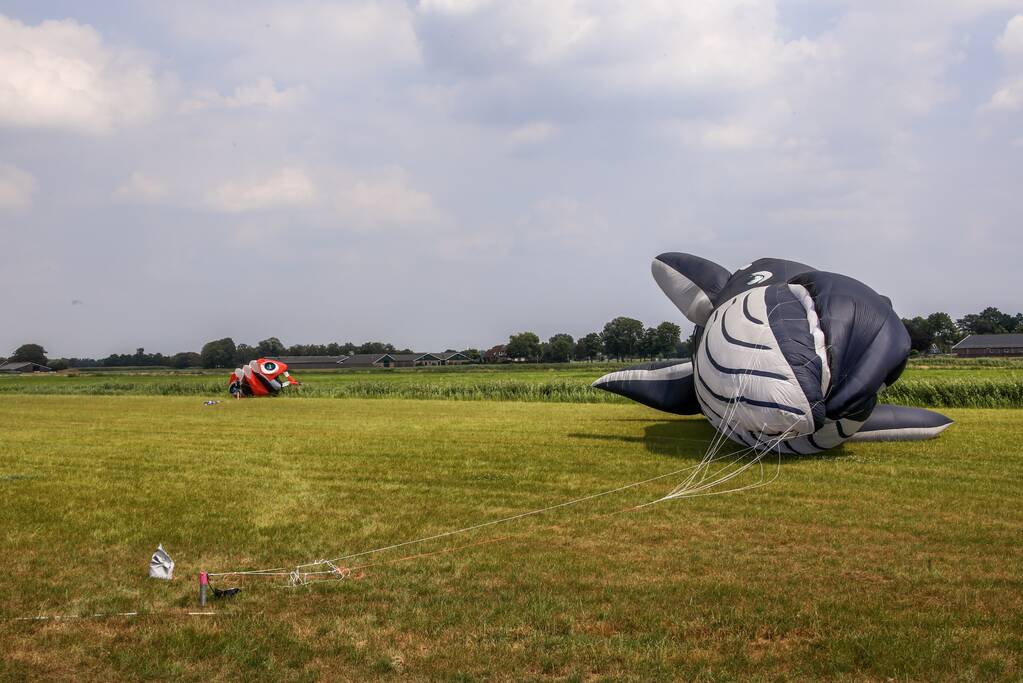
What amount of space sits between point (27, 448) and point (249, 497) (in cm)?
785

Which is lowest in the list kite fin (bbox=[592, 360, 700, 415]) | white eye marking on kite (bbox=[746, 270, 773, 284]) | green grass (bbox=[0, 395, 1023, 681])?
green grass (bbox=[0, 395, 1023, 681])

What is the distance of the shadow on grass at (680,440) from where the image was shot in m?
11.7

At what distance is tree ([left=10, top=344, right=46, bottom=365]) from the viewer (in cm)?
10469

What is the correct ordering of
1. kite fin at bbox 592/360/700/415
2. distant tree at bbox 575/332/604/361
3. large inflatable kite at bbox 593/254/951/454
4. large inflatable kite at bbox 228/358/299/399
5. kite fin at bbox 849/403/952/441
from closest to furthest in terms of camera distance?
large inflatable kite at bbox 593/254/951/454, kite fin at bbox 849/403/952/441, kite fin at bbox 592/360/700/415, large inflatable kite at bbox 228/358/299/399, distant tree at bbox 575/332/604/361

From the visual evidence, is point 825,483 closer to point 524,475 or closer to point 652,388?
point 524,475

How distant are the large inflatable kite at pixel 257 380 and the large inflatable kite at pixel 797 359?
85.2 ft

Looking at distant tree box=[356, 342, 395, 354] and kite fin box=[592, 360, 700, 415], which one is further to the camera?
distant tree box=[356, 342, 395, 354]

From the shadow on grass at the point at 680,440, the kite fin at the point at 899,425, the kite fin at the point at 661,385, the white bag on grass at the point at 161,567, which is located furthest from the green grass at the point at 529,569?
the kite fin at the point at 661,385

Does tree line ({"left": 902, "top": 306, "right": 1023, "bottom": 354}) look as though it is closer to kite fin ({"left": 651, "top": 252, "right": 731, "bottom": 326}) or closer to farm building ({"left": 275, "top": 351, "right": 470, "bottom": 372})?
farm building ({"left": 275, "top": 351, "right": 470, "bottom": 372})

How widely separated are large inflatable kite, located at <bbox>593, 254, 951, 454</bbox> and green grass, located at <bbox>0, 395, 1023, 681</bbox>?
70 cm

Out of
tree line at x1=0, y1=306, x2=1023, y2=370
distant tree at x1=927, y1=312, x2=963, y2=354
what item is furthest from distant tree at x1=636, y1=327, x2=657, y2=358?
distant tree at x1=927, y1=312, x2=963, y2=354

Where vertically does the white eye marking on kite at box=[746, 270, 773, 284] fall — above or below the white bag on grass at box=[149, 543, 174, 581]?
above

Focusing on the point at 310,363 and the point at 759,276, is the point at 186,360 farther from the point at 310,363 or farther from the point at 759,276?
the point at 759,276

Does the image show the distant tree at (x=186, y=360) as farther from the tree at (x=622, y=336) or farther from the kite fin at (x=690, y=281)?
the kite fin at (x=690, y=281)
